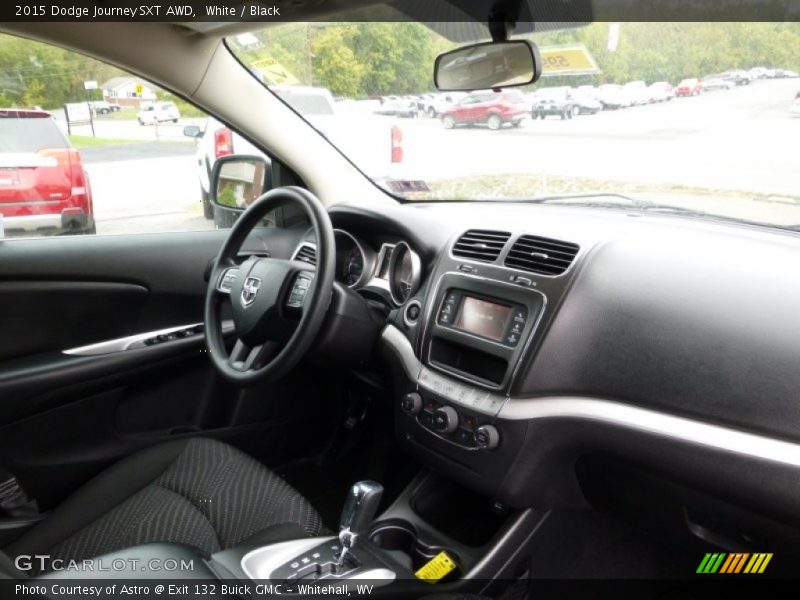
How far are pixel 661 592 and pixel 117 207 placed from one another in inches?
89.3

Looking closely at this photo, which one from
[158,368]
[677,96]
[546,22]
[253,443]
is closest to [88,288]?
[158,368]

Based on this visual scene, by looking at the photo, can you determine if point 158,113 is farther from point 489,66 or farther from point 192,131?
point 489,66

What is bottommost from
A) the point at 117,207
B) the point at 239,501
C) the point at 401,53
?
the point at 239,501

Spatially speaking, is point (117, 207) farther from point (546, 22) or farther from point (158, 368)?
point (546, 22)

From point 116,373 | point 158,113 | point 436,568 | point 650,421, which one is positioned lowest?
point 436,568

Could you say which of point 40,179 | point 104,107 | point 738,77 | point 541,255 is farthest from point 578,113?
point 40,179

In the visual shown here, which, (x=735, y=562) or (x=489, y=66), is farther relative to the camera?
(x=489, y=66)

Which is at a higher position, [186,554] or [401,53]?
[401,53]

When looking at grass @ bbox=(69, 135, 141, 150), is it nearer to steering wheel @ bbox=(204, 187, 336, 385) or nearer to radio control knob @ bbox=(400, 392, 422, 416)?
steering wheel @ bbox=(204, 187, 336, 385)

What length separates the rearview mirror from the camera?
1.92m

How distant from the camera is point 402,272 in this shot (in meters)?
2.23

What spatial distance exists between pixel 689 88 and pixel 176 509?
1.72 metres

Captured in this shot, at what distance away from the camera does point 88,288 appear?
2.38 metres

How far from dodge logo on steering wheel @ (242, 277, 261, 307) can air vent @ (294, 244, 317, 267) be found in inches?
13.6
